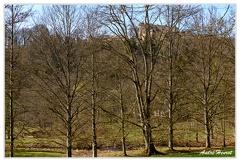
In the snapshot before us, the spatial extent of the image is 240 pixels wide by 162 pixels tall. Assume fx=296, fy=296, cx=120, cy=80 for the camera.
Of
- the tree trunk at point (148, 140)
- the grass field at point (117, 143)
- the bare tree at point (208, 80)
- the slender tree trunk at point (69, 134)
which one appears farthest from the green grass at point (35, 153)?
the bare tree at point (208, 80)

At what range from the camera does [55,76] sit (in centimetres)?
614

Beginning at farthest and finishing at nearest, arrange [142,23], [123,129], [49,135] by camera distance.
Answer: [123,129] → [49,135] → [142,23]

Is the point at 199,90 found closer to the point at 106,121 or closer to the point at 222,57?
the point at 222,57

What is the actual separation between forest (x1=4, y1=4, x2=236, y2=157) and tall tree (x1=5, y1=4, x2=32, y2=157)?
19mm

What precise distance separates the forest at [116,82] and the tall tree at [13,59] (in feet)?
0.06

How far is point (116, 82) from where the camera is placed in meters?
7.16

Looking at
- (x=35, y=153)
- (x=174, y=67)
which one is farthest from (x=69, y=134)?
(x=174, y=67)

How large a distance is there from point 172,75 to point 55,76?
2759 millimetres

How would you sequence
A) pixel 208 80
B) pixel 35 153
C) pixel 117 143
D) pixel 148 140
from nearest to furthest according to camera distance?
pixel 35 153 → pixel 148 140 → pixel 208 80 → pixel 117 143

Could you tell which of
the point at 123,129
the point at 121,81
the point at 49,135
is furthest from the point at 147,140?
the point at 49,135

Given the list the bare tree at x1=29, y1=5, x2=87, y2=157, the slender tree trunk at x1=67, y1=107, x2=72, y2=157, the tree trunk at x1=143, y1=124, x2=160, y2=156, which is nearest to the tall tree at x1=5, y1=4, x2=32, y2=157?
the bare tree at x1=29, y1=5, x2=87, y2=157

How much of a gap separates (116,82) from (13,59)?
8.43 feet

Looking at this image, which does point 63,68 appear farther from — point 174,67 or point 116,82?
point 174,67

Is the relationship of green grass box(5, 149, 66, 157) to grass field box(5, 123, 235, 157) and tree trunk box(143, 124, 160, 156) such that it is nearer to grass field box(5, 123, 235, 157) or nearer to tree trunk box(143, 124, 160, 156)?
grass field box(5, 123, 235, 157)
